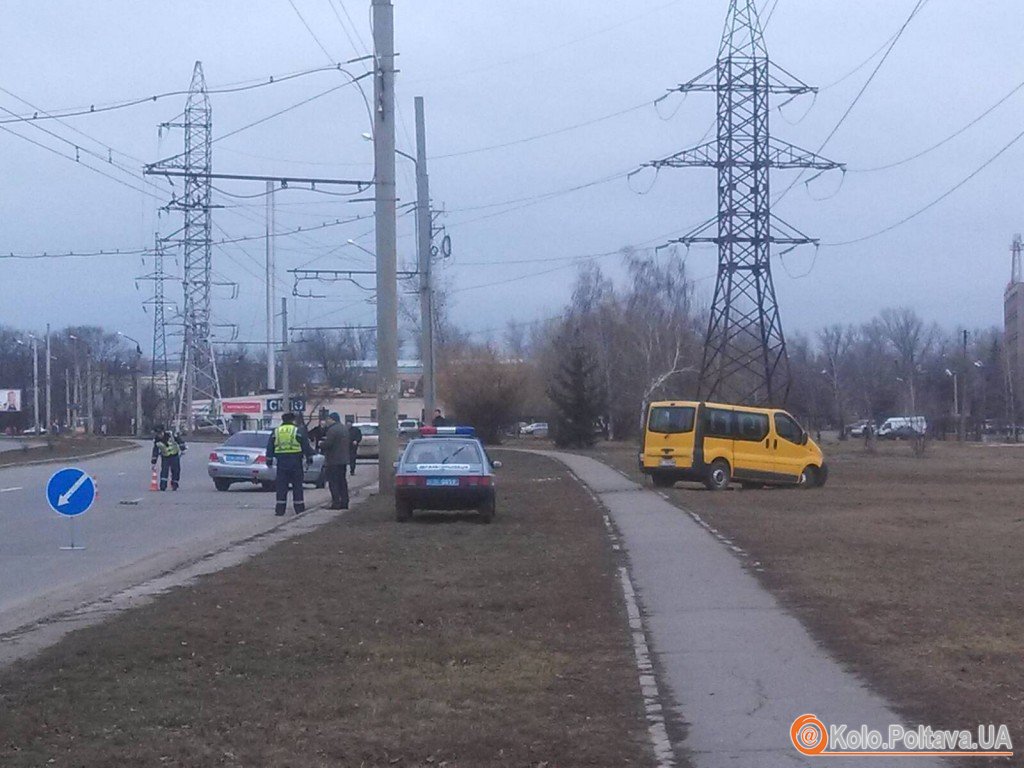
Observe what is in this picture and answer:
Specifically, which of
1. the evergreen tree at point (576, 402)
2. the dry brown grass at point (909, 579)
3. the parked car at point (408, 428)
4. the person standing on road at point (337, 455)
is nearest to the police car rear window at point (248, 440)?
the person standing on road at point (337, 455)

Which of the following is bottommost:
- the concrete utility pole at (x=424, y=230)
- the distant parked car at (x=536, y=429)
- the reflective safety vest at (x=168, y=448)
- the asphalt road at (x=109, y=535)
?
the asphalt road at (x=109, y=535)

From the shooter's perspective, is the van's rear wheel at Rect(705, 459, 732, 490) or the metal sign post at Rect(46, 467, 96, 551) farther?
the van's rear wheel at Rect(705, 459, 732, 490)

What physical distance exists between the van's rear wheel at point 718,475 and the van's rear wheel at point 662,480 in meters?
0.92

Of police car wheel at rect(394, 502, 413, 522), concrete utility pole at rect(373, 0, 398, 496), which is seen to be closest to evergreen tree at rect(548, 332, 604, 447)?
concrete utility pole at rect(373, 0, 398, 496)

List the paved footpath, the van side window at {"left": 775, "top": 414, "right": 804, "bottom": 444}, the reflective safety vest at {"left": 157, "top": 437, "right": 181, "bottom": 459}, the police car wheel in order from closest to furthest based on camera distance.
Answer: the paved footpath
the police car wheel
the reflective safety vest at {"left": 157, "top": 437, "right": 181, "bottom": 459}
the van side window at {"left": 775, "top": 414, "right": 804, "bottom": 444}

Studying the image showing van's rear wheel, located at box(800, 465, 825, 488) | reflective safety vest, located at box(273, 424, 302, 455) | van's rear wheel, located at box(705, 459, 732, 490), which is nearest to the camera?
reflective safety vest, located at box(273, 424, 302, 455)

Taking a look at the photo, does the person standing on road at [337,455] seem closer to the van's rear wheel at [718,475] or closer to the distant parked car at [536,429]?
the van's rear wheel at [718,475]

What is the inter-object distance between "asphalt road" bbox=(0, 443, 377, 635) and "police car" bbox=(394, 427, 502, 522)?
7.42ft

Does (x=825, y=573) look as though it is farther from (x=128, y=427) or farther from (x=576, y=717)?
(x=128, y=427)

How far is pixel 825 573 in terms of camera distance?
14680 mm

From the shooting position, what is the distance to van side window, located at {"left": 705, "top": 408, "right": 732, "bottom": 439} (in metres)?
32.3

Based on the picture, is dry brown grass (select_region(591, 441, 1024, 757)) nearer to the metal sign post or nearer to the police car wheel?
the police car wheel

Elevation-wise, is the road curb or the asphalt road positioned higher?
the road curb

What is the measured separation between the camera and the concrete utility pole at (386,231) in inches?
1084
